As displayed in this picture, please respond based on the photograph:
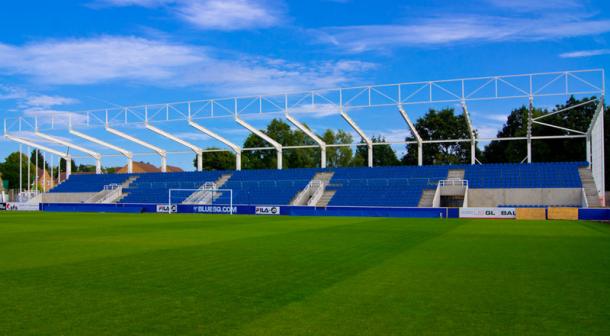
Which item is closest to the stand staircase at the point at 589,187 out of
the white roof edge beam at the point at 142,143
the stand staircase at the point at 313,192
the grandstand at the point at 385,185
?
the grandstand at the point at 385,185

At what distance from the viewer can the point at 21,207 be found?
54719mm

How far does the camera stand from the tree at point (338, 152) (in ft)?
307

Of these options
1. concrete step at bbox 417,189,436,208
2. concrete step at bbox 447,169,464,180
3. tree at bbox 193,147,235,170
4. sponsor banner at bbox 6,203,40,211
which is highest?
tree at bbox 193,147,235,170

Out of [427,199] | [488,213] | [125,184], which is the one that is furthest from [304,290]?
[125,184]

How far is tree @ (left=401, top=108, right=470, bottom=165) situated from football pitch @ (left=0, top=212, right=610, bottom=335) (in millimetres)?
65370

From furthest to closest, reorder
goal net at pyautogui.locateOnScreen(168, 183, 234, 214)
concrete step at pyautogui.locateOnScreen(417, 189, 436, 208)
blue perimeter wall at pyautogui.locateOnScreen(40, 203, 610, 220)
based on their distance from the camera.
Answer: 1. goal net at pyautogui.locateOnScreen(168, 183, 234, 214)
2. concrete step at pyautogui.locateOnScreen(417, 189, 436, 208)
3. blue perimeter wall at pyautogui.locateOnScreen(40, 203, 610, 220)

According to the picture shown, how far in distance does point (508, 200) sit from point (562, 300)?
37.1 m

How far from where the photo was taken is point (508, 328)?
6.37 metres

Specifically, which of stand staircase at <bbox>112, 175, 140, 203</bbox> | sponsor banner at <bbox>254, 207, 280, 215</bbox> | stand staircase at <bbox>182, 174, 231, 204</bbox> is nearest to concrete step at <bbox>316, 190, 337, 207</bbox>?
sponsor banner at <bbox>254, 207, 280, 215</bbox>

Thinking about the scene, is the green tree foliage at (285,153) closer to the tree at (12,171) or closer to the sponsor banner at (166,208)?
the sponsor banner at (166,208)

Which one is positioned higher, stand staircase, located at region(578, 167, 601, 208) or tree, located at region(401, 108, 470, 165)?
tree, located at region(401, 108, 470, 165)

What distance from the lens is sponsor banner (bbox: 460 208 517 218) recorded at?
116 ft

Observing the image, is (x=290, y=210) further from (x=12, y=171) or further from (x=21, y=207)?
(x=12, y=171)

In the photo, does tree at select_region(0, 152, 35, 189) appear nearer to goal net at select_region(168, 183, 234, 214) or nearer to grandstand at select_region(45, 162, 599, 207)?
grandstand at select_region(45, 162, 599, 207)
